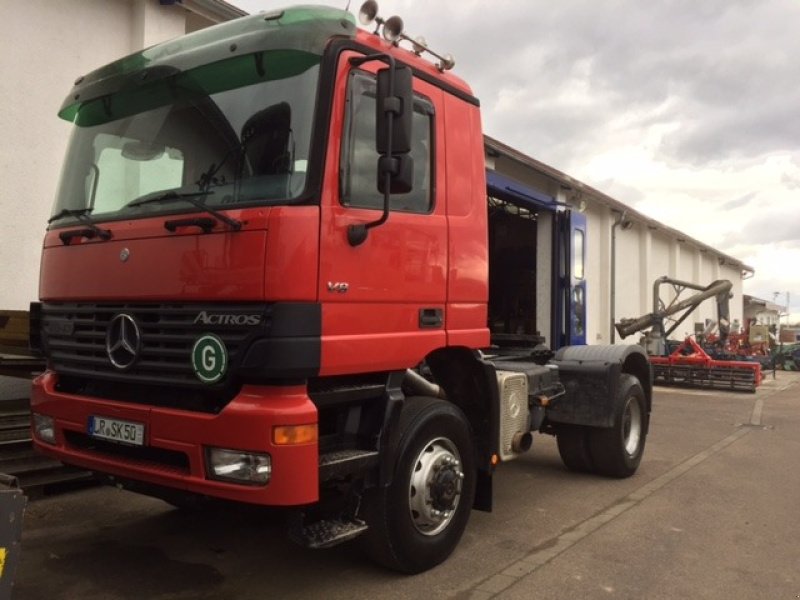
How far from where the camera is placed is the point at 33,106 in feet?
20.1

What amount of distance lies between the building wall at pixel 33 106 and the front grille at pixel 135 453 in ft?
9.74

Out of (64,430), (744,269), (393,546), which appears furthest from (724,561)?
(744,269)

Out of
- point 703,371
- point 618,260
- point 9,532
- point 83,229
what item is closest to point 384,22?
point 83,229

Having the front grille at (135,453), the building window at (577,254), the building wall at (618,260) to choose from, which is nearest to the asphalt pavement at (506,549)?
the front grille at (135,453)

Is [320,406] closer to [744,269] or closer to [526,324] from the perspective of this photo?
[526,324]

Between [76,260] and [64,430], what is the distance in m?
0.95

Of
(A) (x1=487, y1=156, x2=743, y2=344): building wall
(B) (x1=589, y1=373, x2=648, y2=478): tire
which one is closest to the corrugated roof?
(A) (x1=487, y1=156, x2=743, y2=344): building wall

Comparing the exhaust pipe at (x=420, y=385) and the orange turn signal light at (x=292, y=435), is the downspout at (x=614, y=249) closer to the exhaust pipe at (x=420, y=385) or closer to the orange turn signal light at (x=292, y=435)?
the exhaust pipe at (x=420, y=385)

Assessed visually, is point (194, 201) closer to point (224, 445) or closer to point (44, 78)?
point (224, 445)

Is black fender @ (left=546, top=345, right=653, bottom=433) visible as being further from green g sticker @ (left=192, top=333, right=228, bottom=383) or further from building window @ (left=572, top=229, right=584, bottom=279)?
green g sticker @ (left=192, top=333, right=228, bottom=383)

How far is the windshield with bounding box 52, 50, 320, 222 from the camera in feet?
10.4

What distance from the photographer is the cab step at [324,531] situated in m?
3.16

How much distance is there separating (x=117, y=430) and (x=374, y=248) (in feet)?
5.25

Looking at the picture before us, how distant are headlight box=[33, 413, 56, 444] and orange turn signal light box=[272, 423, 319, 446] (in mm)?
1603
